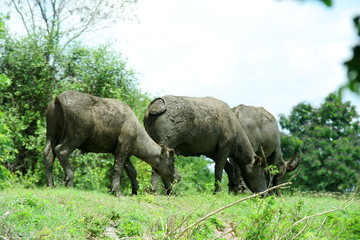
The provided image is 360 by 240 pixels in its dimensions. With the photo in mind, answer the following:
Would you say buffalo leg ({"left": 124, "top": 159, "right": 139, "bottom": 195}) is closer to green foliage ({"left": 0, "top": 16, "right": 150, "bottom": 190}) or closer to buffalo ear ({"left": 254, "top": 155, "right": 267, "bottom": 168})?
buffalo ear ({"left": 254, "top": 155, "right": 267, "bottom": 168})

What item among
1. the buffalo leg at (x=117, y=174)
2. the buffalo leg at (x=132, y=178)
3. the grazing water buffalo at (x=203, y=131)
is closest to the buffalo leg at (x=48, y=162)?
the buffalo leg at (x=117, y=174)

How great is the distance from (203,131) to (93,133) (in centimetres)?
295

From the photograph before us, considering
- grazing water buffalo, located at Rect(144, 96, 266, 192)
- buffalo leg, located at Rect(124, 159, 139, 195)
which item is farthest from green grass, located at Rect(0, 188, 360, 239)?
grazing water buffalo, located at Rect(144, 96, 266, 192)

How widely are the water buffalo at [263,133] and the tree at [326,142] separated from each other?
13.4m

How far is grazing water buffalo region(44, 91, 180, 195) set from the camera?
11578mm

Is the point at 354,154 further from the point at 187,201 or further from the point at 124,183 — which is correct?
the point at 187,201

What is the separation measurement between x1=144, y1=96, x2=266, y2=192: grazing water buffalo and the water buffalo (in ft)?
4.46

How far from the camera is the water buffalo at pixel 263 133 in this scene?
15922mm

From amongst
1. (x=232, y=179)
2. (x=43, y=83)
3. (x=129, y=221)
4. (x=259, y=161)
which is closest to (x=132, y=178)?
(x=259, y=161)

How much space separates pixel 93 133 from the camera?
38.8 feet

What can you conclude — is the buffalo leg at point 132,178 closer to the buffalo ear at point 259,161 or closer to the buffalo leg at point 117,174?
the buffalo leg at point 117,174

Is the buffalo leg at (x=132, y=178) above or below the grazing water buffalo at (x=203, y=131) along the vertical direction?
below

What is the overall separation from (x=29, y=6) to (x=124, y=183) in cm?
920

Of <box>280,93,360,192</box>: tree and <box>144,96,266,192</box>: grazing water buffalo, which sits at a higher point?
<box>144,96,266,192</box>: grazing water buffalo
